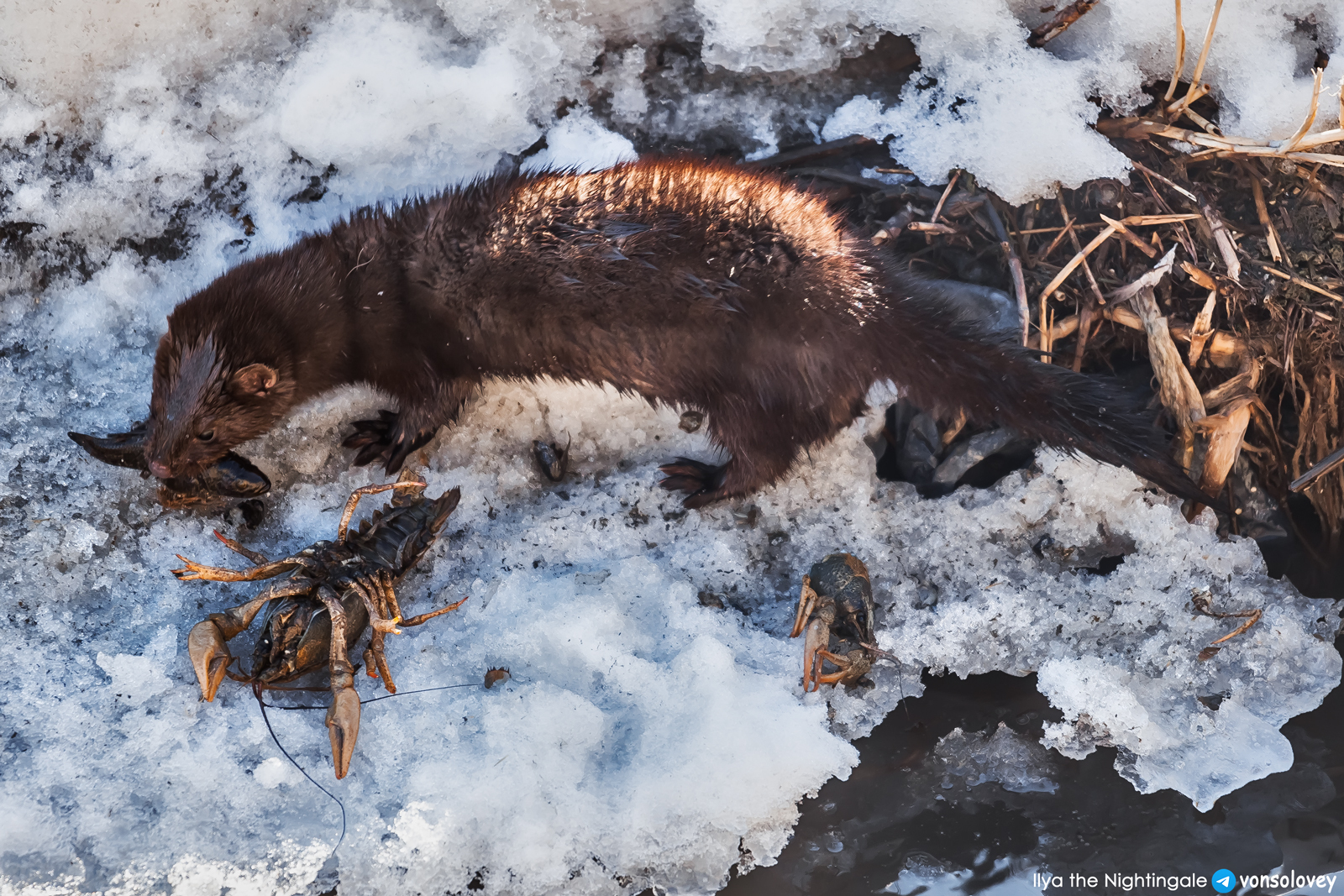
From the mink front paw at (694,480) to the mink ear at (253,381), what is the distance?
1.28 m

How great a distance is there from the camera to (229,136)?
Answer: 9.72ft

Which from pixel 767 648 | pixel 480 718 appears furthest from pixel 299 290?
pixel 767 648

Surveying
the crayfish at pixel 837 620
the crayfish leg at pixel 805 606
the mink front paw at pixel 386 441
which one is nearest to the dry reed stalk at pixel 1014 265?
the crayfish at pixel 837 620

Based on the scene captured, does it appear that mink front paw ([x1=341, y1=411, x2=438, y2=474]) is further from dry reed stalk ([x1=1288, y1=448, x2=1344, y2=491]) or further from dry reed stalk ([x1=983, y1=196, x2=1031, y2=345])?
dry reed stalk ([x1=1288, y1=448, x2=1344, y2=491])

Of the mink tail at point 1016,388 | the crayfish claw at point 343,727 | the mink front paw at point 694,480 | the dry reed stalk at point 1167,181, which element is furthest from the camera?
the mink front paw at point 694,480

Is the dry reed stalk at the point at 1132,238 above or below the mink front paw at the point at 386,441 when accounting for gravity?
above

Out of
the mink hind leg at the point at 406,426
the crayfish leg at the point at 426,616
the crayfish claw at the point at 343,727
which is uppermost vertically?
the mink hind leg at the point at 406,426

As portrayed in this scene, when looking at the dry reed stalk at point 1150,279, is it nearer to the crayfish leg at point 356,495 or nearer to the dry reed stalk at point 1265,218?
the dry reed stalk at point 1265,218

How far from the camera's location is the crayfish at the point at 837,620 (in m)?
2.55

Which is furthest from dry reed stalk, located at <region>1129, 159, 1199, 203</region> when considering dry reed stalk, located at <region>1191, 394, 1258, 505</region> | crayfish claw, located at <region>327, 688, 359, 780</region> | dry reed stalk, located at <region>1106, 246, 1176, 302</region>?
crayfish claw, located at <region>327, 688, 359, 780</region>

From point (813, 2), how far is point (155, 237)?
93.6 inches

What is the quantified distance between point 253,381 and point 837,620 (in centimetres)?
193

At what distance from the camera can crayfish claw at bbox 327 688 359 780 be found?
2.40 metres

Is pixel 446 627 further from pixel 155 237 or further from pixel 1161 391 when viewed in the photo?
pixel 1161 391
